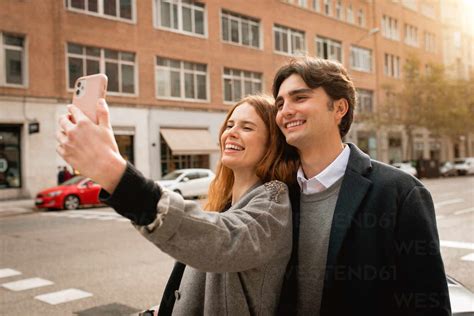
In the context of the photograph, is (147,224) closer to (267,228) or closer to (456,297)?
(267,228)

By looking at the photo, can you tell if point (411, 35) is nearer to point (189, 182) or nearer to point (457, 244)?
point (189, 182)

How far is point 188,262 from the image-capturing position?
1.40 metres

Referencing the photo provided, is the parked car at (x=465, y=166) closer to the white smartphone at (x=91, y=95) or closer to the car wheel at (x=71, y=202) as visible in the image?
the car wheel at (x=71, y=202)

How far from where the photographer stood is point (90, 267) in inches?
279

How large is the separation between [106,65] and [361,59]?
24117 millimetres

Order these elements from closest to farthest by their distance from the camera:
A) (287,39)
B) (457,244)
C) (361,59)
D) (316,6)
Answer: (457,244), (287,39), (316,6), (361,59)

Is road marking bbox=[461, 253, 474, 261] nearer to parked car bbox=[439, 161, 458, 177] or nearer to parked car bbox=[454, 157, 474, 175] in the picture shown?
parked car bbox=[439, 161, 458, 177]

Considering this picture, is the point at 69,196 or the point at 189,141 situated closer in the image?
the point at 69,196

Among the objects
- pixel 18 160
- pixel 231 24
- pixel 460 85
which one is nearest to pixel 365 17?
pixel 460 85

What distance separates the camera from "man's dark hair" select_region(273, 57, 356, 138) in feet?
6.24

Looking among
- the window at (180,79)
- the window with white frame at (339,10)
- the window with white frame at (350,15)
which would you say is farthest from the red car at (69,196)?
the window with white frame at (350,15)

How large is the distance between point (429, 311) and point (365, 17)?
4166cm

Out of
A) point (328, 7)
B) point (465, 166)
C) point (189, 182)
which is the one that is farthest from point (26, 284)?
point (465, 166)

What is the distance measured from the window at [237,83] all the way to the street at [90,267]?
18.4 metres
